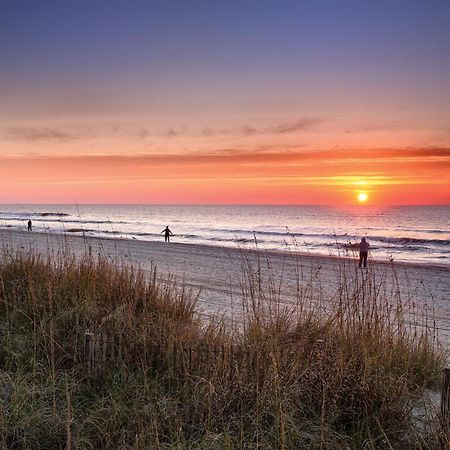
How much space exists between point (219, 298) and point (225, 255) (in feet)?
38.8

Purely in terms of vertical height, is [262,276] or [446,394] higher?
[446,394]

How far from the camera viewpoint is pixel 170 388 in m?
5.02

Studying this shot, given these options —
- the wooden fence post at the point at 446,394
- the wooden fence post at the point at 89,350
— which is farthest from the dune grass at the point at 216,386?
the wooden fence post at the point at 446,394

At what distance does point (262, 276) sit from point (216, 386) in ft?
37.8

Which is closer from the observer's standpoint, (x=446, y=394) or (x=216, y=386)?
(x=446, y=394)

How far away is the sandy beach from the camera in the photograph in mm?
8977

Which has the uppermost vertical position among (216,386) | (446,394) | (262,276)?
(446,394)

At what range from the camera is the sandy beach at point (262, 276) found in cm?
898

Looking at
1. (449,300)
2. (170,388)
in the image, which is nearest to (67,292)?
(170,388)

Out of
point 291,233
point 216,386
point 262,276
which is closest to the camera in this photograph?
point 216,386

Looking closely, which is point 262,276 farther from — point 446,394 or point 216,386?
point 446,394

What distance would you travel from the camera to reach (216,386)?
4680mm

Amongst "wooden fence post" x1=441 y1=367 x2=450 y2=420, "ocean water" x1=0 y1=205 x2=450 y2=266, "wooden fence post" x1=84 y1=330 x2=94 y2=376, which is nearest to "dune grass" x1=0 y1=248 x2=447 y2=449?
"wooden fence post" x1=84 y1=330 x2=94 y2=376

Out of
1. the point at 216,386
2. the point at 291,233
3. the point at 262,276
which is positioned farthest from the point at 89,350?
the point at 291,233
